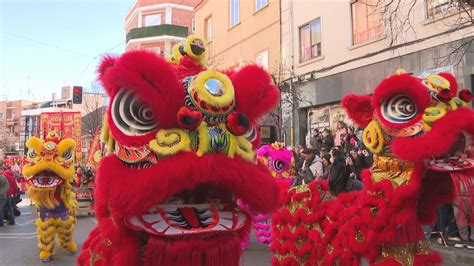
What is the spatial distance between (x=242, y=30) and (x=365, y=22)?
7.21 meters

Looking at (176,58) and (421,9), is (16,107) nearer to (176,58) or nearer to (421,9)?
(421,9)

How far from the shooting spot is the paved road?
6750 mm

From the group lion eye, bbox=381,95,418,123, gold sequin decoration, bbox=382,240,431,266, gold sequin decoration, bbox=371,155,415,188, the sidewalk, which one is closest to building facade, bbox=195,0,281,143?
the sidewalk

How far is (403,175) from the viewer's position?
10.4 ft

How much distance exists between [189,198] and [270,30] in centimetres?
1567

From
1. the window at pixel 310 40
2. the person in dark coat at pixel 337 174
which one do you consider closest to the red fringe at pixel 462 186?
the person in dark coat at pixel 337 174

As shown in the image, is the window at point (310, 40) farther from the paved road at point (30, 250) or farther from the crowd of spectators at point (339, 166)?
the paved road at point (30, 250)

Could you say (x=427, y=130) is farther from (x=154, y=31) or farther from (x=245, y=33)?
(x=154, y=31)

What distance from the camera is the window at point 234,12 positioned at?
19425 mm

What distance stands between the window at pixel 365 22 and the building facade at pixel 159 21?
20.5m

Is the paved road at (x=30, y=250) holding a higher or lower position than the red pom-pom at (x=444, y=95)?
lower

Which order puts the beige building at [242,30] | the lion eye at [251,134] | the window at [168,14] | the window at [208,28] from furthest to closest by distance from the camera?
the window at [168,14] < the window at [208,28] < the beige building at [242,30] < the lion eye at [251,134]

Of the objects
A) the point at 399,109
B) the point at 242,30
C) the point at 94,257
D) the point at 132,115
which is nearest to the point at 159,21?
the point at 242,30

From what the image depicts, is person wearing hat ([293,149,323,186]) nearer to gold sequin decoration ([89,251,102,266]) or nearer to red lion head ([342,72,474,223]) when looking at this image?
red lion head ([342,72,474,223])
